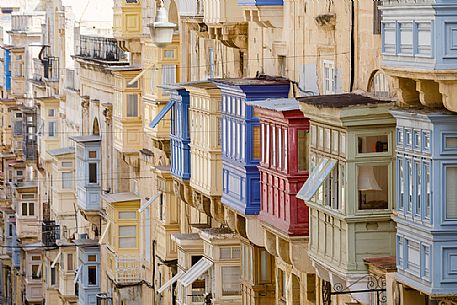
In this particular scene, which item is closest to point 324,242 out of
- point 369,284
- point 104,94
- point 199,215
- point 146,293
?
point 369,284

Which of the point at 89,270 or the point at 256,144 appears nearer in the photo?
the point at 256,144

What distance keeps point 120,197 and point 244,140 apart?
20595 millimetres

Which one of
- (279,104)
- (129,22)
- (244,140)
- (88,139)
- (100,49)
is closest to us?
(279,104)

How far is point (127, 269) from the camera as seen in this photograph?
57.1 m

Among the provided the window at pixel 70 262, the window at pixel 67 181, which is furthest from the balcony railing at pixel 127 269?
the window at pixel 67 181

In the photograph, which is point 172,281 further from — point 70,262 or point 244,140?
point 70,262

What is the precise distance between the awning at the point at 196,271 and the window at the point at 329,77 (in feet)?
31.4

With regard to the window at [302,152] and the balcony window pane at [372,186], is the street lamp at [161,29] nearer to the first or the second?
the window at [302,152]

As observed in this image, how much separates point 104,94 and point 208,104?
19.7 m

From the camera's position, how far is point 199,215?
49062 millimetres

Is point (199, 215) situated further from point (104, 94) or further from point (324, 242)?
point (324, 242)

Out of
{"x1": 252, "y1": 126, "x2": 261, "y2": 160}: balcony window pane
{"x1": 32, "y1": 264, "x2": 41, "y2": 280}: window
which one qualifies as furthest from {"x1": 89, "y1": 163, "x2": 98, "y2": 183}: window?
{"x1": 252, "y1": 126, "x2": 261, "y2": 160}: balcony window pane

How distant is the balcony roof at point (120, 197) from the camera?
57.7 m

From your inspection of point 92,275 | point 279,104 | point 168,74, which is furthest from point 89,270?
point 279,104
